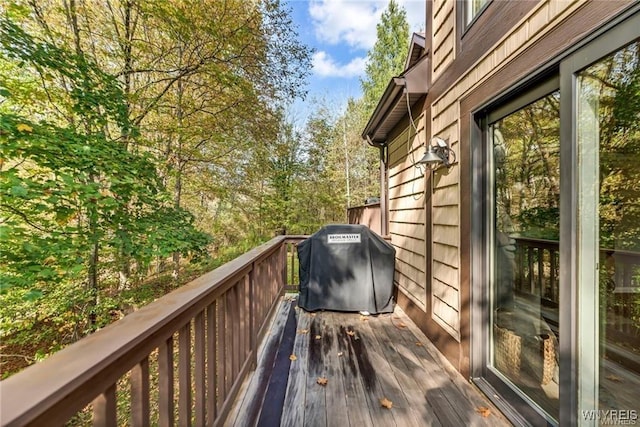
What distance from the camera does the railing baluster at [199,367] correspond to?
1424 mm

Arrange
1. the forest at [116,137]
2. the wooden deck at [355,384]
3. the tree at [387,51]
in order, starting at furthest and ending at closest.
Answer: the tree at [387,51], the forest at [116,137], the wooden deck at [355,384]

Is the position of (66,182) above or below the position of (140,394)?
above

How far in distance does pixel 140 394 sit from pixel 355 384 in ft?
5.61

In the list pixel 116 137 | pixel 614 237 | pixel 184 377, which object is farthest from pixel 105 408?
pixel 116 137

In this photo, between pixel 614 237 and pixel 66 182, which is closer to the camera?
pixel 614 237

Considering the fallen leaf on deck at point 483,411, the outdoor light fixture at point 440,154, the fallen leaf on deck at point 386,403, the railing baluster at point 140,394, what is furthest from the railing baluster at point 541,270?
the railing baluster at point 140,394

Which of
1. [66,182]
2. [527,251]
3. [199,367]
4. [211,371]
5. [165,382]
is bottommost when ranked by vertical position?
[211,371]

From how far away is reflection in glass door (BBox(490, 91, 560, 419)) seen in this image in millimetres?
1621

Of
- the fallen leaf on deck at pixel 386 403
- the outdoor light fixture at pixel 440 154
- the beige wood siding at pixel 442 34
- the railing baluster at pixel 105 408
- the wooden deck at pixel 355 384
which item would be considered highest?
the beige wood siding at pixel 442 34

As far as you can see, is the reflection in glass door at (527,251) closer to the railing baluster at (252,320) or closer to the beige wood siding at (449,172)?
the beige wood siding at (449,172)

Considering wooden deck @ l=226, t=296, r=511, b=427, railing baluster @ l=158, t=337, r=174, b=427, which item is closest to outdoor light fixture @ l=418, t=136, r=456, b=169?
wooden deck @ l=226, t=296, r=511, b=427

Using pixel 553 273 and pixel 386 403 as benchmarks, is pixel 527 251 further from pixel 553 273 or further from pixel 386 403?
pixel 386 403

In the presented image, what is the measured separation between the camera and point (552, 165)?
5.26 ft

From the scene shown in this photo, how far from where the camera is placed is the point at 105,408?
2.42ft
